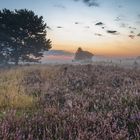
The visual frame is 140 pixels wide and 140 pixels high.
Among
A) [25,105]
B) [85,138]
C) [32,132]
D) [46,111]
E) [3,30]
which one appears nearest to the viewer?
[85,138]

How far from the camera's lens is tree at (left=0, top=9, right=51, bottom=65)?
128 feet

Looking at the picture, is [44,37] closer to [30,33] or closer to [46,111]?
[30,33]

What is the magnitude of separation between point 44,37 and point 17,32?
13.0 ft

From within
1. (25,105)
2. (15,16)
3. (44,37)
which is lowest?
(25,105)

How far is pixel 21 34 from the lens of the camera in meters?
39.3

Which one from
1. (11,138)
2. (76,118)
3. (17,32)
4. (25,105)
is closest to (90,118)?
(76,118)

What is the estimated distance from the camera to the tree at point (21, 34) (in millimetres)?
39125

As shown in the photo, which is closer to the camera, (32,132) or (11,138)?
(11,138)

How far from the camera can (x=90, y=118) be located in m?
4.46

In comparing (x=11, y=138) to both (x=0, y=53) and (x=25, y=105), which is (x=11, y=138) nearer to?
(x=25, y=105)

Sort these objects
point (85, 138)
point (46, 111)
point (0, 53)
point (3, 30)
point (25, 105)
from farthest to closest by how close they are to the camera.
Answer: point (0, 53) → point (3, 30) → point (25, 105) → point (46, 111) → point (85, 138)

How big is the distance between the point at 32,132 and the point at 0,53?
38561mm

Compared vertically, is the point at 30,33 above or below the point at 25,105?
above

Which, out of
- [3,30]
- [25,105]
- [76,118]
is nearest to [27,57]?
[3,30]
